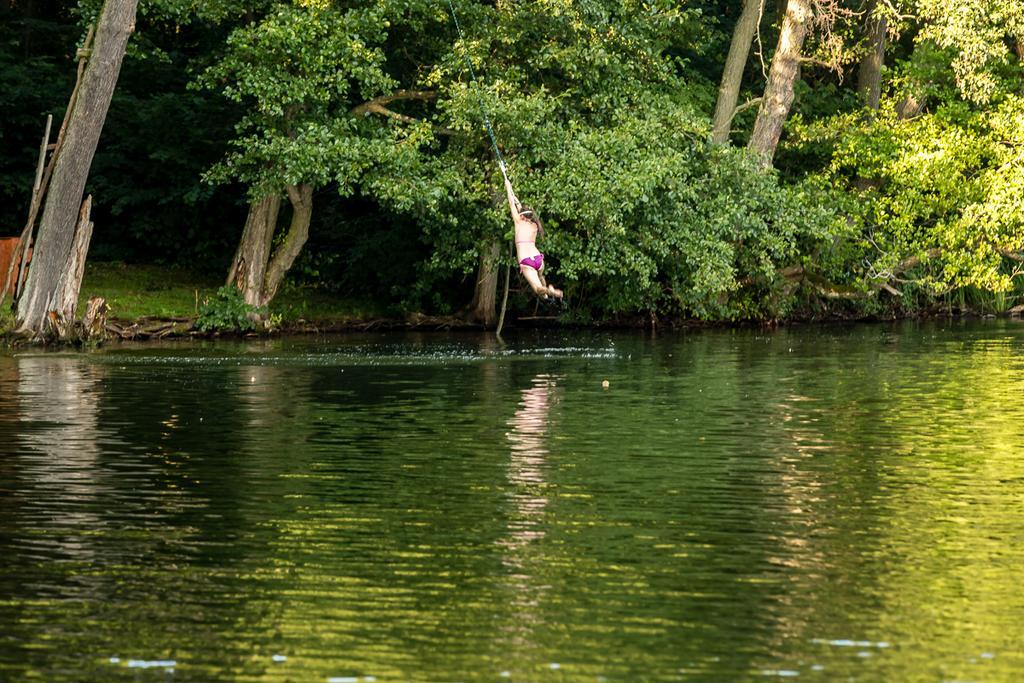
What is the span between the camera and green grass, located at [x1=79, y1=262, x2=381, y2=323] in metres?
36.5

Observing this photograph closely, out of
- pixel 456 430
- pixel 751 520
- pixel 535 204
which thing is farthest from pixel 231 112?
pixel 751 520

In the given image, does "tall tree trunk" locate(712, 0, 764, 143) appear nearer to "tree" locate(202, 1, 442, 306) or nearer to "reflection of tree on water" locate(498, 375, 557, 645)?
"tree" locate(202, 1, 442, 306)

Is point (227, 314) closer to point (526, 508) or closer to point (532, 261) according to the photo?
point (532, 261)

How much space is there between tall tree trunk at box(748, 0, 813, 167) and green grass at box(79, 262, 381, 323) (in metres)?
10.00

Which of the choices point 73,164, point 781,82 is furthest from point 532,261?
point 781,82

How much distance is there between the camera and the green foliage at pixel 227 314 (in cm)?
3569

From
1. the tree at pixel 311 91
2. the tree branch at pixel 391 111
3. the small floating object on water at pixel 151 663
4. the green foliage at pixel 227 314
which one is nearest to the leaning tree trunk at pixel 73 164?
the tree at pixel 311 91

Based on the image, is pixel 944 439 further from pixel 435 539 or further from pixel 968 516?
pixel 435 539

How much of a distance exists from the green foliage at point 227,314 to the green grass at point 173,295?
1.98ft

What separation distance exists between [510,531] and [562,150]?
22.4m

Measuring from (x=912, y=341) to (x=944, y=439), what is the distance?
1701 centimetres

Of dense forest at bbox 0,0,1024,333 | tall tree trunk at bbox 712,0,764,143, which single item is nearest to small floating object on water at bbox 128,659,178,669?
dense forest at bbox 0,0,1024,333

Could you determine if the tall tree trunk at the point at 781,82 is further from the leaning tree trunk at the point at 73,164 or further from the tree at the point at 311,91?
the leaning tree trunk at the point at 73,164

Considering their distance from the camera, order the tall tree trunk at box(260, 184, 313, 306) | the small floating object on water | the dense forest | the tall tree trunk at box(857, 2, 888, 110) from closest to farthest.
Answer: the small floating object on water, the dense forest, the tall tree trunk at box(260, 184, 313, 306), the tall tree trunk at box(857, 2, 888, 110)
